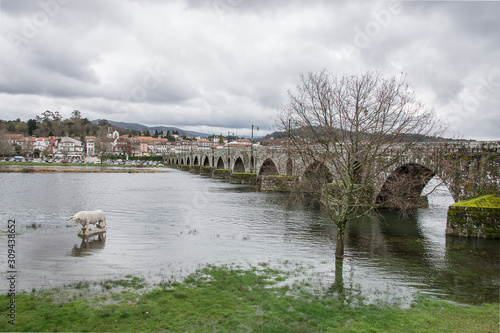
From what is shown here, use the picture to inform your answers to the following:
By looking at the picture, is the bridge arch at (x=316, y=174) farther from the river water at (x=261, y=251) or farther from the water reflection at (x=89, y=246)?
the water reflection at (x=89, y=246)

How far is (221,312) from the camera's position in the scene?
293 inches

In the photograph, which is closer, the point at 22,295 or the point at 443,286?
the point at 22,295

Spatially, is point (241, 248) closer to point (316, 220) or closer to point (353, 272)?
point (353, 272)

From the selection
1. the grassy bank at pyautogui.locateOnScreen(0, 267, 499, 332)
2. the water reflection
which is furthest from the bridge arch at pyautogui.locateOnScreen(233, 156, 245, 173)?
the grassy bank at pyautogui.locateOnScreen(0, 267, 499, 332)

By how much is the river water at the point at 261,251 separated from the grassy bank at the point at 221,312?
3.09ft

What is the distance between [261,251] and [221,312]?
6754 mm

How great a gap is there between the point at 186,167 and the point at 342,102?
93891 millimetres

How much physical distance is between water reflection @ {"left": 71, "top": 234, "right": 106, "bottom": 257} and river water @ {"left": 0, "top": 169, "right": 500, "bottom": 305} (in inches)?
1.4

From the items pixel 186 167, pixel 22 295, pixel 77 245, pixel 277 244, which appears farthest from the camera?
pixel 186 167

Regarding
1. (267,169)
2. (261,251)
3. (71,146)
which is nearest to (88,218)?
(261,251)

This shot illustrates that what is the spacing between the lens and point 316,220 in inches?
890

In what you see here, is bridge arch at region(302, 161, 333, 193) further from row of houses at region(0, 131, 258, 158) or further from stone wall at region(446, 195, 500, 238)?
row of houses at region(0, 131, 258, 158)

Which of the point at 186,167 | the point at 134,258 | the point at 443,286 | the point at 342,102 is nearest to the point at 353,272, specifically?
the point at 443,286

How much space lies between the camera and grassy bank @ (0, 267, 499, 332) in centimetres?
669
